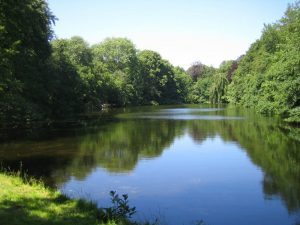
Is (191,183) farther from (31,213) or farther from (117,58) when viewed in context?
(117,58)

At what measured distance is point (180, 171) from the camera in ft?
55.7

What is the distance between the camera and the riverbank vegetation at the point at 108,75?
94.5 feet

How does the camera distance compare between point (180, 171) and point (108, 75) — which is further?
point (108, 75)

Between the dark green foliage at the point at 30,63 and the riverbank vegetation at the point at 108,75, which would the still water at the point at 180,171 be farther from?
the dark green foliage at the point at 30,63

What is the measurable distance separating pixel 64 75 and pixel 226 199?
41.0m

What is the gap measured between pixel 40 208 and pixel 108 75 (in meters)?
73.3

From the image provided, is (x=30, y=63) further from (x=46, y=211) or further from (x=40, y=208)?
(x=46, y=211)

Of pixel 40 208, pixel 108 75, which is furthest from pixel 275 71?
pixel 108 75

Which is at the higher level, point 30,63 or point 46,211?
point 30,63

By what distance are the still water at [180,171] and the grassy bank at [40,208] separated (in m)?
1.89

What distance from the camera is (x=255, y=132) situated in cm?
3053

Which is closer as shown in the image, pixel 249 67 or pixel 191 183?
pixel 191 183

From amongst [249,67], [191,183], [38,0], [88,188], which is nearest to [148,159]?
[191,183]

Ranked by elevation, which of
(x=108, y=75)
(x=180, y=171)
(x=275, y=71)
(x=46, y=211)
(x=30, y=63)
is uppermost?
(x=108, y=75)
